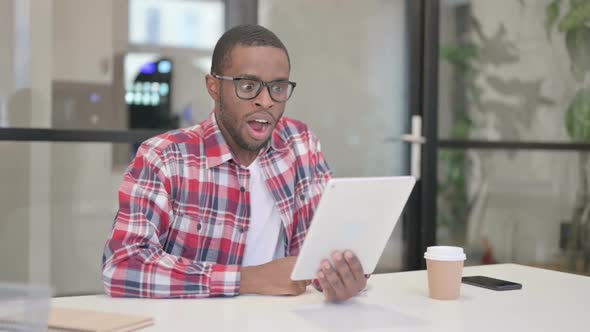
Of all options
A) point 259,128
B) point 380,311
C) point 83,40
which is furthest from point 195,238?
point 83,40

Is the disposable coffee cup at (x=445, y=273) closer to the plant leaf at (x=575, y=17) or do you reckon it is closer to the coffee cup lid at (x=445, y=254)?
the coffee cup lid at (x=445, y=254)

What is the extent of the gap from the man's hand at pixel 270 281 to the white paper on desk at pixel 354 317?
10 centimetres

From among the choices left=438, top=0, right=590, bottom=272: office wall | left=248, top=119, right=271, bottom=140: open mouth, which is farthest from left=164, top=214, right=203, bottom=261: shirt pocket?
left=438, top=0, right=590, bottom=272: office wall

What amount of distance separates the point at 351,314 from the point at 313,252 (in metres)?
0.14

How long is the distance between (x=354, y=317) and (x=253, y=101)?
674 mm

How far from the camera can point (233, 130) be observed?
1.93m

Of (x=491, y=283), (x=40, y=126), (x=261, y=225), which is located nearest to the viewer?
(x=491, y=283)

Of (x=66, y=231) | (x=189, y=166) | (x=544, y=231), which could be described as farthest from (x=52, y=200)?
(x=544, y=231)

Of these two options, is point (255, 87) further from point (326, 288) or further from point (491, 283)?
point (491, 283)

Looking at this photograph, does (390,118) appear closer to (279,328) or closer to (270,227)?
(270,227)

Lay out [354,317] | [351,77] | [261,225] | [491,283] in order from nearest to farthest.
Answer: [354,317]
[491,283]
[261,225]
[351,77]

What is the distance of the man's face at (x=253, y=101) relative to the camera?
1855 millimetres

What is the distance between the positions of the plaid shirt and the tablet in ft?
0.74

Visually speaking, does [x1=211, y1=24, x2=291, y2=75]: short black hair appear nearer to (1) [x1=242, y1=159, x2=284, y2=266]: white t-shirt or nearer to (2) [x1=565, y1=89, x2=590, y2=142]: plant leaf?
(1) [x1=242, y1=159, x2=284, y2=266]: white t-shirt
